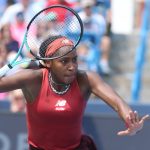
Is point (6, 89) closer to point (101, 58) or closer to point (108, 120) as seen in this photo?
point (108, 120)

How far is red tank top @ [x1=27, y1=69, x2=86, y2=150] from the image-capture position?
422cm

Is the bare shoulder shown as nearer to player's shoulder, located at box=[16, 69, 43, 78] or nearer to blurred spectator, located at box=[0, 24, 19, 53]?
player's shoulder, located at box=[16, 69, 43, 78]

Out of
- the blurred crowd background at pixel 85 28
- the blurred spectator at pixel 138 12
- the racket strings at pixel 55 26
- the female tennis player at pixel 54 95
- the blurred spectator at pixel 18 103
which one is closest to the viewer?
the female tennis player at pixel 54 95

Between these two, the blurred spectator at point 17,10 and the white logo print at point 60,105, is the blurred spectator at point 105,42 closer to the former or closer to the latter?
the blurred spectator at point 17,10

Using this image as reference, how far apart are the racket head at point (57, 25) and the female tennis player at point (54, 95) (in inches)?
4.3

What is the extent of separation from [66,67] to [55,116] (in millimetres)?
347

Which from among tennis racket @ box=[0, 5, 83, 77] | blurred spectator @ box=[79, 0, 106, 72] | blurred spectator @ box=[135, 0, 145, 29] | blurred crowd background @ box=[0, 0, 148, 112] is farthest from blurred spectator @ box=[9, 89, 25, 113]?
blurred spectator @ box=[135, 0, 145, 29]

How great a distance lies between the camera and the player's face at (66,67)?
13.4ft

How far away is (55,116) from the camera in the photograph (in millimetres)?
4230

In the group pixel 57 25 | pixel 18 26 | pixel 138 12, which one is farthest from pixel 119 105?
pixel 138 12

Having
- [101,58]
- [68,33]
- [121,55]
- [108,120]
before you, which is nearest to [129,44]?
[121,55]

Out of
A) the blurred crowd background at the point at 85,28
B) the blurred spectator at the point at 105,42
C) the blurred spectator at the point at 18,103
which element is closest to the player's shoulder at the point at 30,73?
the blurred spectator at the point at 18,103

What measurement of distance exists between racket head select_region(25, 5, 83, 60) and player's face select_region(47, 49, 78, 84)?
3 centimetres

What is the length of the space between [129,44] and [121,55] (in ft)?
0.88
